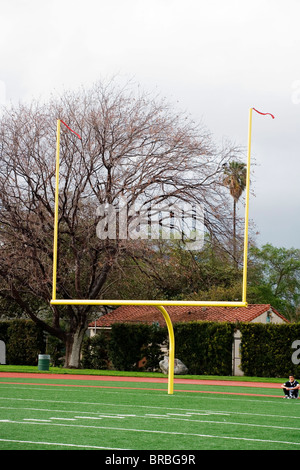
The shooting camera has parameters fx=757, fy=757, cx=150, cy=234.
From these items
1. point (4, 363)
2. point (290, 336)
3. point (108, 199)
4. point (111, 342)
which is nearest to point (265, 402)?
point (108, 199)

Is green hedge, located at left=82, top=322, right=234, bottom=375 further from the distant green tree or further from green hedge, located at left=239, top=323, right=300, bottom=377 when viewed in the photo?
the distant green tree

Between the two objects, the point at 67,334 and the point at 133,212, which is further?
the point at 67,334

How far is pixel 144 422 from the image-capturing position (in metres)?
10.3

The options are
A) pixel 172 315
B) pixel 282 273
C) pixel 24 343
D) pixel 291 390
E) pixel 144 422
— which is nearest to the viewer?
pixel 144 422

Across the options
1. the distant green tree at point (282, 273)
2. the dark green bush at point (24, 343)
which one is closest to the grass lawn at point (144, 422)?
the dark green bush at point (24, 343)

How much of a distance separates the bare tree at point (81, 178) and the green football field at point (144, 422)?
9490 millimetres

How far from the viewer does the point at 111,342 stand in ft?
104

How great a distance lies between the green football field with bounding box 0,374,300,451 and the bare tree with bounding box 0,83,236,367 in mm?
9490

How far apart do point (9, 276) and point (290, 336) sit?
11.0 meters

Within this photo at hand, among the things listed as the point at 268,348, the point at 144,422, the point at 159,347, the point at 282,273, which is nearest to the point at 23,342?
the point at 159,347

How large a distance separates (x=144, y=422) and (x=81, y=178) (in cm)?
1593

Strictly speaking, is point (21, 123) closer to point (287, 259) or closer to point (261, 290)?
point (261, 290)

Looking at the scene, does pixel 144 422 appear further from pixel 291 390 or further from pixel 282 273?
pixel 282 273

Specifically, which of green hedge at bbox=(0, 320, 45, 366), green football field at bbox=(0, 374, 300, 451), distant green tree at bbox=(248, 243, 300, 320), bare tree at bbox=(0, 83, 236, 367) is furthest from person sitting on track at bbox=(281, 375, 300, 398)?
distant green tree at bbox=(248, 243, 300, 320)
